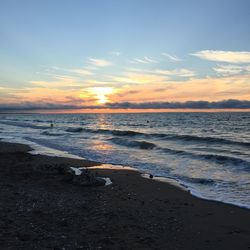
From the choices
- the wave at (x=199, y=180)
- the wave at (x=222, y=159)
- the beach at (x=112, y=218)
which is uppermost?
the beach at (x=112, y=218)

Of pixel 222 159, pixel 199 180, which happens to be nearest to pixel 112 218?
pixel 199 180

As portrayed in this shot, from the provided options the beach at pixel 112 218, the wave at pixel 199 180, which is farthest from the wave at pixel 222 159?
the beach at pixel 112 218

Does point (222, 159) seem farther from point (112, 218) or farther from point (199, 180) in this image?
point (112, 218)

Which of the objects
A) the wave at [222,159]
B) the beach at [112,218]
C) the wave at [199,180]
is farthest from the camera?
the wave at [222,159]

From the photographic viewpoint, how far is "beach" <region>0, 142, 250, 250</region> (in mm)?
6867

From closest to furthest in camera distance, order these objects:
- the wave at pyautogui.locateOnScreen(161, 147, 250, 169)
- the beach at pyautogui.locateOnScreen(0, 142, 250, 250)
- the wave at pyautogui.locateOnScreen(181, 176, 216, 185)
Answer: the beach at pyautogui.locateOnScreen(0, 142, 250, 250) < the wave at pyautogui.locateOnScreen(181, 176, 216, 185) < the wave at pyautogui.locateOnScreen(161, 147, 250, 169)

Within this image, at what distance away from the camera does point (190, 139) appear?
35625mm

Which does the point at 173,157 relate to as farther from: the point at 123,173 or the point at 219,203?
the point at 219,203

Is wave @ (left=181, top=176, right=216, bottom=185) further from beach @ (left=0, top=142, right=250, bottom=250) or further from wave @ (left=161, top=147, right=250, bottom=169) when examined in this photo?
wave @ (left=161, top=147, right=250, bottom=169)

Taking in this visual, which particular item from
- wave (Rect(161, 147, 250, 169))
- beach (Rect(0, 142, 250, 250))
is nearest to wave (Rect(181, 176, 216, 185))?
beach (Rect(0, 142, 250, 250))

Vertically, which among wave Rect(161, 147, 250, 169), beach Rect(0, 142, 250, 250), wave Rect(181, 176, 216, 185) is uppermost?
beach Rect(0, 142, 250, 250)

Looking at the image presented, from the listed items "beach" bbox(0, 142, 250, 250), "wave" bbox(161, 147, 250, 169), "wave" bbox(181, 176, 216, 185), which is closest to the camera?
"beach" bbox(0, 142, 250, 250)

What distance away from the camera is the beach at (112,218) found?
22.5 feet

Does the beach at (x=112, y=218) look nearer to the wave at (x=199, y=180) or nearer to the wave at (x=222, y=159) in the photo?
the wave at (x=199, y=180)
